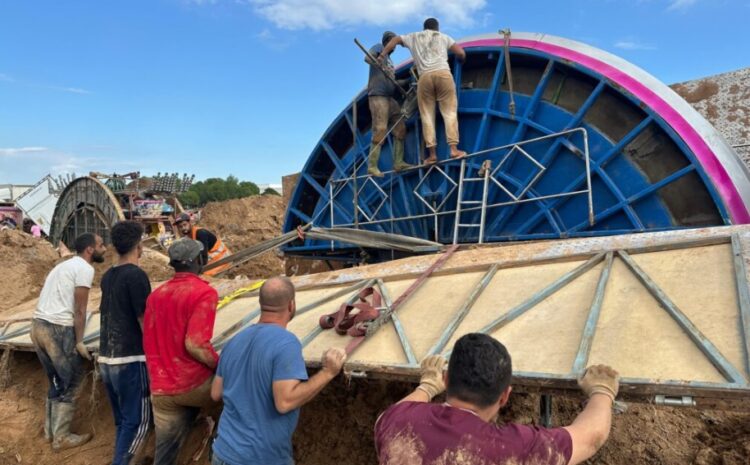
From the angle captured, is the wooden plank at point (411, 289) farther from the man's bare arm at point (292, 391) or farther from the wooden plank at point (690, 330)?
the wooden plank at point (690, 330)

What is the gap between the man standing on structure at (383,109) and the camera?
694 cm

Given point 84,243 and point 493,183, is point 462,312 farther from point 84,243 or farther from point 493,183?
point 84,243

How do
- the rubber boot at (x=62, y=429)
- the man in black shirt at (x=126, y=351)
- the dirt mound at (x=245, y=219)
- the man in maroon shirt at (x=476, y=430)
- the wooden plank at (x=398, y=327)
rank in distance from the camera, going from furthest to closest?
the dirt mound at (x=245, y=219)
the rubber boot at (x=62, y=429)
the man in black shirt at (x=126, y=351)
the wooden plank at (x=398, y=327)
the man in maroon shirt at (x=476, y=430)

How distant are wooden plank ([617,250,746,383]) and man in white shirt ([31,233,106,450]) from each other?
14.9 feet

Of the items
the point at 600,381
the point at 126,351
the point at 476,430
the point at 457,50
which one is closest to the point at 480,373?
the point at 476,430

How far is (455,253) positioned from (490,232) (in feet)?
5.69

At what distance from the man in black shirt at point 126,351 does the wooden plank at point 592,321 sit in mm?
3034

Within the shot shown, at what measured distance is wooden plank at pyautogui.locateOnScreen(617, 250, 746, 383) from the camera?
2.06 metres

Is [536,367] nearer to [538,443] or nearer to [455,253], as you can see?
[538,443]

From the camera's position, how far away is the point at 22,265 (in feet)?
35.5

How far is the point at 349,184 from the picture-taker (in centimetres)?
805

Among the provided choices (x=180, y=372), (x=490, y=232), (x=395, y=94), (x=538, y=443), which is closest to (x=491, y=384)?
(x=538, y=443)

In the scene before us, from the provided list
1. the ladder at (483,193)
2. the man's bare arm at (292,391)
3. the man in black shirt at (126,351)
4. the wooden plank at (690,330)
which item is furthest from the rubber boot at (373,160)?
the man's bare arm at (292,391)

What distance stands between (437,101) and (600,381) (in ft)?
15.6
